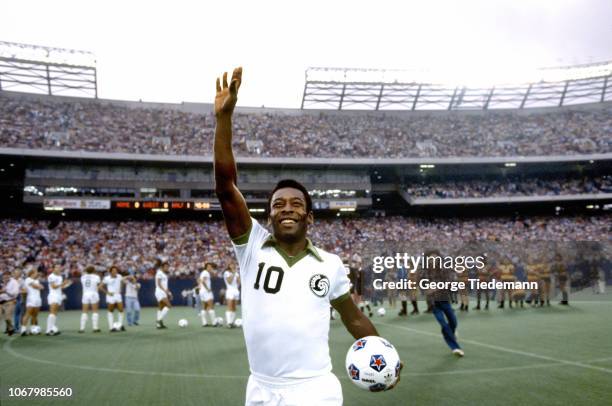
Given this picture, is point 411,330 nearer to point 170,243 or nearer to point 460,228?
point 170,243

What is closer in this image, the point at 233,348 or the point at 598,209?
the point at 233,348

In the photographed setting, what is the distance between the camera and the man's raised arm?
3.00 metres

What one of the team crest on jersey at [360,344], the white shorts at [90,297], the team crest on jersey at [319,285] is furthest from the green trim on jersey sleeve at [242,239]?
the white shorts at [90,297]

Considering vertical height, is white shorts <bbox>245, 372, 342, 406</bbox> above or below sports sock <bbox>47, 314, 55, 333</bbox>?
above

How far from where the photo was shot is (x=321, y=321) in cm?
306

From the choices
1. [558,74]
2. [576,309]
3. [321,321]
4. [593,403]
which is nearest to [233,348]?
[593,403]

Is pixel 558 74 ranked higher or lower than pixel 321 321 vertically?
higher

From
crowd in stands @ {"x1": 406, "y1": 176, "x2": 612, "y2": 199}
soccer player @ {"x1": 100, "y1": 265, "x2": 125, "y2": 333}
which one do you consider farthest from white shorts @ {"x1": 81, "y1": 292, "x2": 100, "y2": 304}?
crowd in stands @ {"x1": 406, "y1": 176, "x2": 612, "y2": 199}

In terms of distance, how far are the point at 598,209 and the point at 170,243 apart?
41.1 metres

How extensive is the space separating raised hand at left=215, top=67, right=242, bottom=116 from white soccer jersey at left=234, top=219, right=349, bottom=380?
82 centimetres

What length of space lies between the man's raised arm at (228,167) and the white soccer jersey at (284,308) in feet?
0.43

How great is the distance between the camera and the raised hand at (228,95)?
305 centimetres

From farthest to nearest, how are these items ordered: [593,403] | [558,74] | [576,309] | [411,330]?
[558,74], [576,309], [411,330], [593,403]

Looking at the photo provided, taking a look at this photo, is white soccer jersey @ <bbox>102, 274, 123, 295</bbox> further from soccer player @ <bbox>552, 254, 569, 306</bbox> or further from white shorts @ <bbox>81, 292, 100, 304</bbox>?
soccer player @ <bbox>552, 254, 569, 306</bbox>
